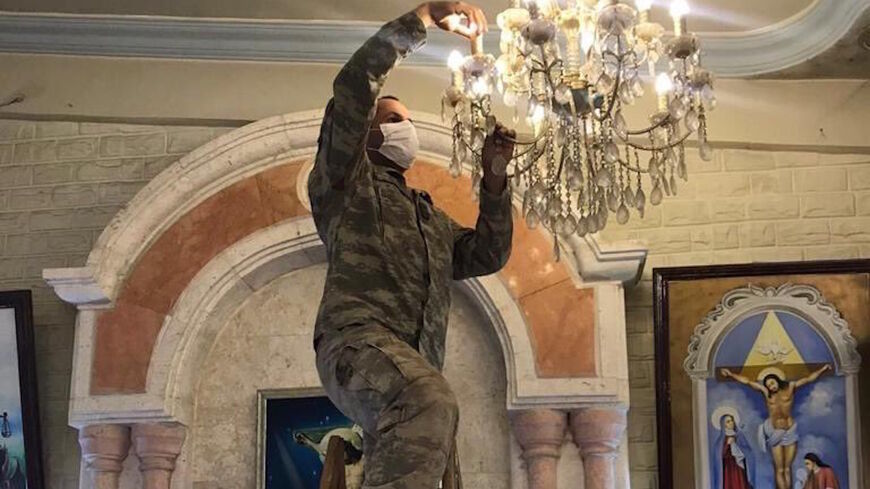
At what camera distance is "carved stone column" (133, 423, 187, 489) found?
446 centimetres

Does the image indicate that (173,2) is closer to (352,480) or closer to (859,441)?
(352,480)

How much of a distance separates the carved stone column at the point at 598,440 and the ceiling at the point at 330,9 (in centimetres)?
155

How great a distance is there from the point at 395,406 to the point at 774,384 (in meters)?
2.59

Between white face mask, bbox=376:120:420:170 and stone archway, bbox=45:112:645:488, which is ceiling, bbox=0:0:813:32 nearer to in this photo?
stone archway, bbox=45:112:645:488

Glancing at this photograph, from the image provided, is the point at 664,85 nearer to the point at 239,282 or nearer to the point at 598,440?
the point at 598,440

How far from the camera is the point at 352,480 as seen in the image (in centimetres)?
428

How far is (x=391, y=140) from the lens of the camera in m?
2.63

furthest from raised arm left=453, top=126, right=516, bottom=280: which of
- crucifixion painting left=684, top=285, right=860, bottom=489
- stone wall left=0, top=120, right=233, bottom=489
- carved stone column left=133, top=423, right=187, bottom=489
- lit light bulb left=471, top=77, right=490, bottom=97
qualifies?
stone wall left=0, top=120, right=233, bottom=489

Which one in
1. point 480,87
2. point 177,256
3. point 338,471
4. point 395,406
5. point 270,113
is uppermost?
point 270,113

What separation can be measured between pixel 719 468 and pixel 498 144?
2.17 meters

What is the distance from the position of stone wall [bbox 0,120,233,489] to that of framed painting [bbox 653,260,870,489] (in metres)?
2.02

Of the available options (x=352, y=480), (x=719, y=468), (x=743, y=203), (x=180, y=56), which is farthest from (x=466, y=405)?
(x=180, y=56)

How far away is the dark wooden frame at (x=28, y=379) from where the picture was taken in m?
4.64

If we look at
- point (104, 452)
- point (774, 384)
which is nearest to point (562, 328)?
point (774, 384)
